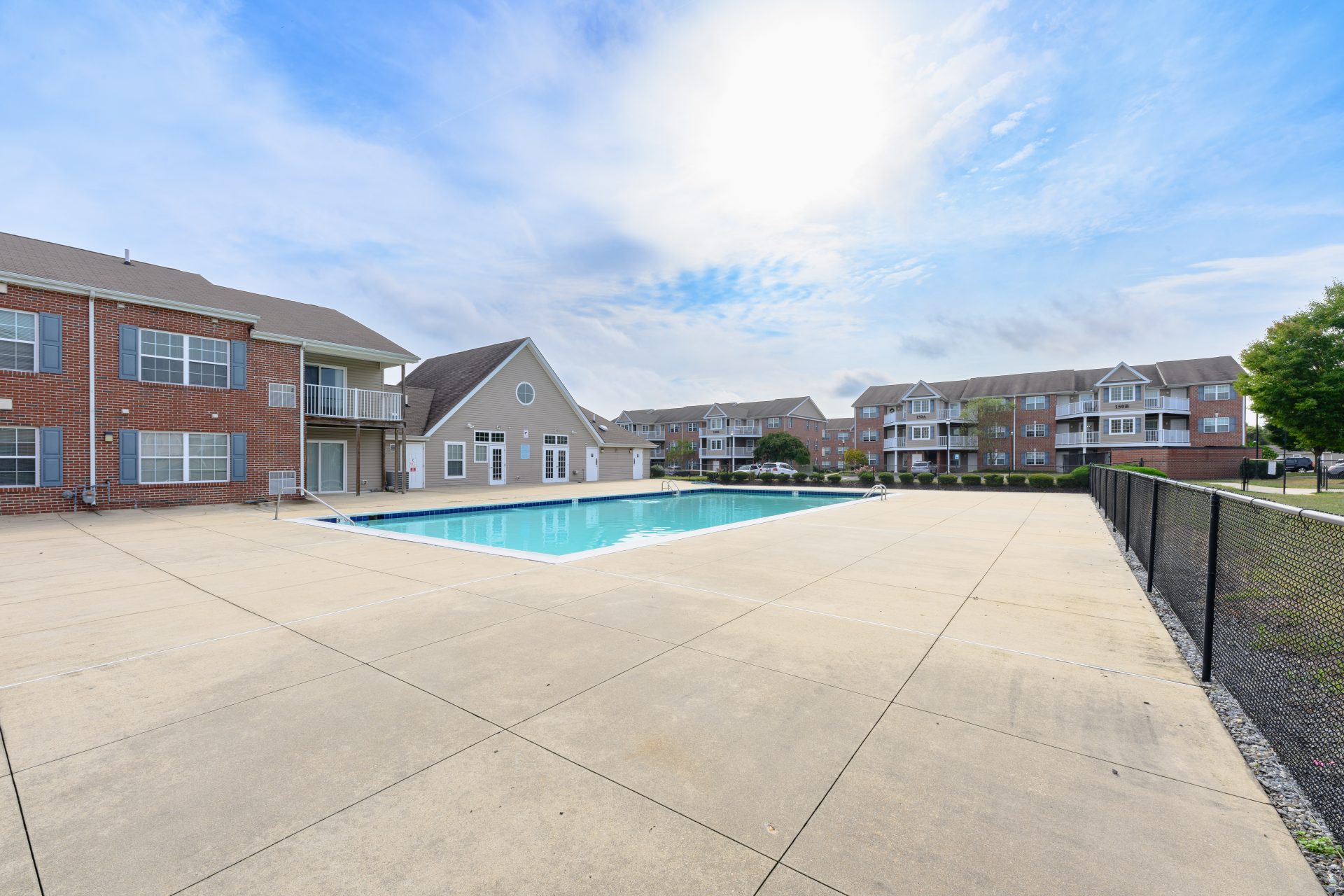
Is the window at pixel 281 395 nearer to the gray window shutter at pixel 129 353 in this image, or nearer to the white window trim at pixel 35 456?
the gray window shutter at pixel 129 353

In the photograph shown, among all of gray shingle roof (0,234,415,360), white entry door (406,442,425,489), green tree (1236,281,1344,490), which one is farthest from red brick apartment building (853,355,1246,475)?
gray shingle roof (0,234,415,360)

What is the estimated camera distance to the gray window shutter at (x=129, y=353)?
15.3 metres

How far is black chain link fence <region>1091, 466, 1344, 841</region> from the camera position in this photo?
2934 mm

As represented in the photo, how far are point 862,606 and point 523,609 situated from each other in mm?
3533

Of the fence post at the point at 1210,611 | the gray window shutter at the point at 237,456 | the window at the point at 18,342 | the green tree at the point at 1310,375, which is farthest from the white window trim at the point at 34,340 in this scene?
the green tree at the point at 1310,375

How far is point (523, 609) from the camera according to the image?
556 cm

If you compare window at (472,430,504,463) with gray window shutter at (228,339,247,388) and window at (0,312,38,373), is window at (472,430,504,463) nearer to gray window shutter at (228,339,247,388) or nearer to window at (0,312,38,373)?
gray window shutter at (228,339,247,388)

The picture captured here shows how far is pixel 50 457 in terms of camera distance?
14.2 meters

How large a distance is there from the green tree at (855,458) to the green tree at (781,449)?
5582 mm

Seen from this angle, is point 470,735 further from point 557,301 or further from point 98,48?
point 557,301

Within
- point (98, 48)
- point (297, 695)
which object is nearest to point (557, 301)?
point (98, 48)

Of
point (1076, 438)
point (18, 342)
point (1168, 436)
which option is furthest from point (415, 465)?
point (1168, 436)

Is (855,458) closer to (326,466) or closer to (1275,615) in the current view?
(326,466)

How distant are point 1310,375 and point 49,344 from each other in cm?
5058
